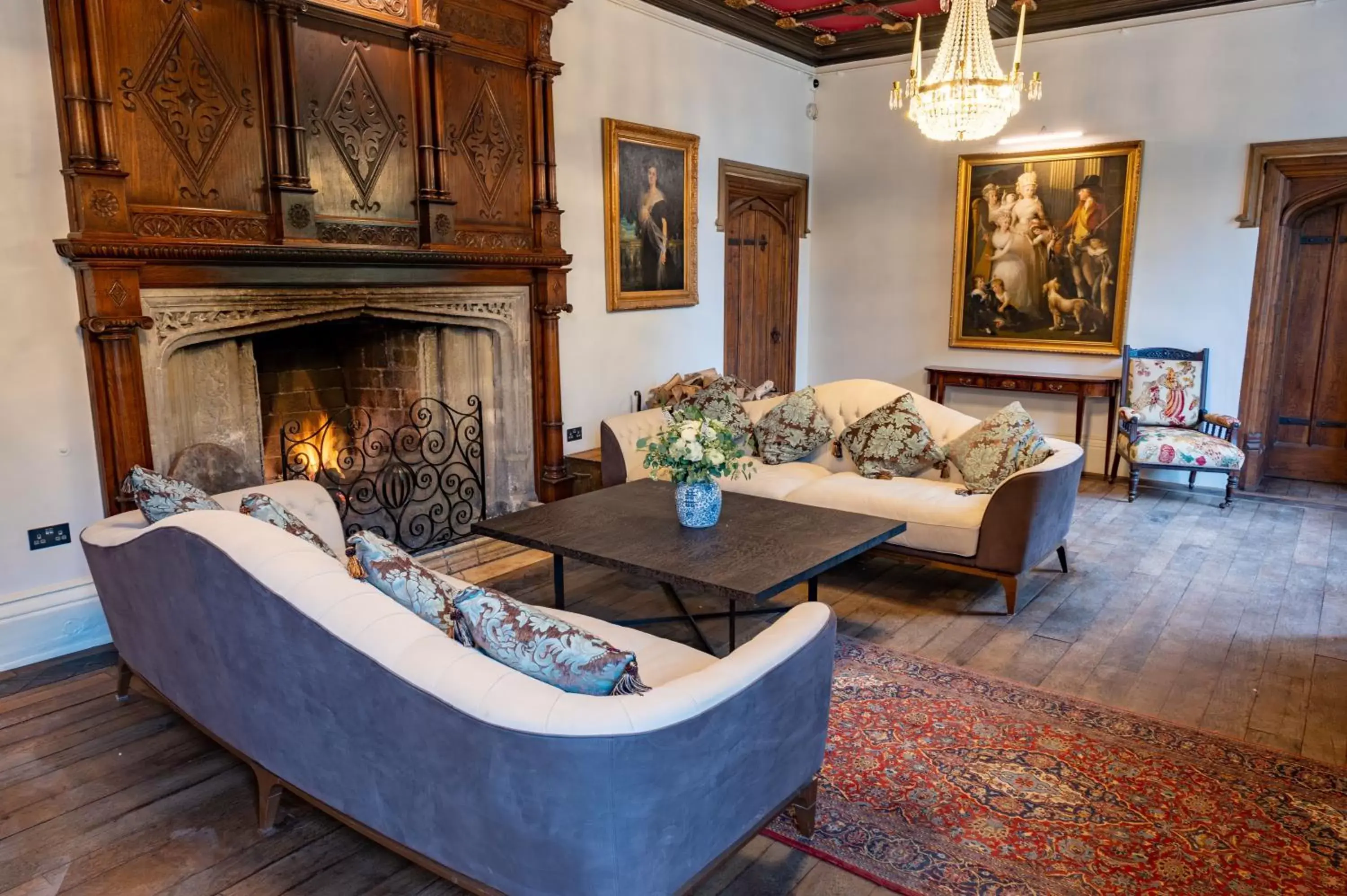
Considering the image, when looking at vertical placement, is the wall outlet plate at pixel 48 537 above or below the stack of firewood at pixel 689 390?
below

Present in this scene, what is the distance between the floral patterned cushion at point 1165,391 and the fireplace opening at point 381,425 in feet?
14.7

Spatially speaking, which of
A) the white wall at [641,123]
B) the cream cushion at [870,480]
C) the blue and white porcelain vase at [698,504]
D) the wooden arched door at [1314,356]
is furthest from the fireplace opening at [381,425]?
the wooden arched door at [1314,356]

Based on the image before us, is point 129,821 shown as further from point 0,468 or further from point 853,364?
point 853,364

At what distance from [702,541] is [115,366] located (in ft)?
7.61

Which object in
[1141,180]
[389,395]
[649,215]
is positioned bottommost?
[389,395]

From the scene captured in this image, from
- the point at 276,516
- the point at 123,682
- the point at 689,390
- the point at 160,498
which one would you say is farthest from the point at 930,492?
the point at 123,682

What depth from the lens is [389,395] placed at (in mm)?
5117

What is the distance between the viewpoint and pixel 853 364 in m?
7.83

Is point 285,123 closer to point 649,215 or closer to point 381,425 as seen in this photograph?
point 381,425

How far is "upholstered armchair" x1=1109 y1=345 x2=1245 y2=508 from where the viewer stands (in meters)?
5.73

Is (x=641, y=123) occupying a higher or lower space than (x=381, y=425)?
higher

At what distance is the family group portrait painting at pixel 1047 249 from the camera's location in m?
6.42

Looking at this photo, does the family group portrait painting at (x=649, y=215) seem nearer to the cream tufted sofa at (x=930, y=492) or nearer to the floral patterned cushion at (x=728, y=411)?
the floral patterned cushion at (x=728, y=411)

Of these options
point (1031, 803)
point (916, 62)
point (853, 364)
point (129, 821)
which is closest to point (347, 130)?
point (916, 62)
